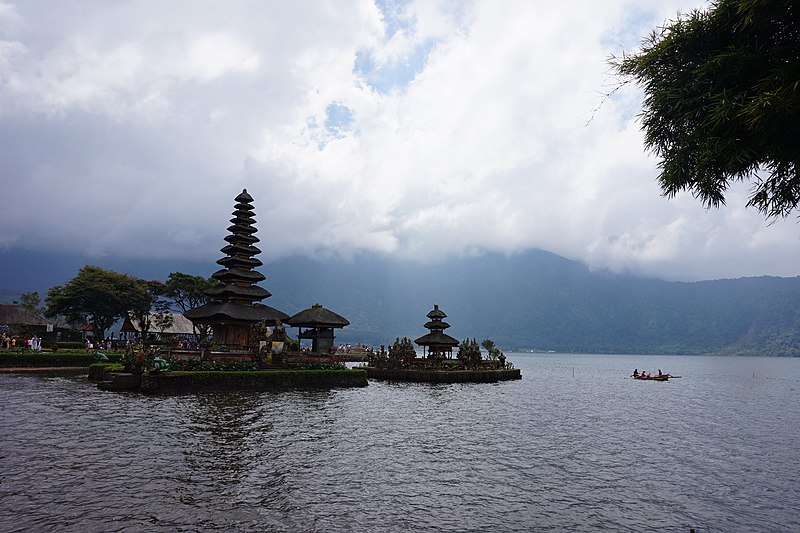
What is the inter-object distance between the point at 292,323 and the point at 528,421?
3187cm

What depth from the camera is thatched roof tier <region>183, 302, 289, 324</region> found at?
1863 inches

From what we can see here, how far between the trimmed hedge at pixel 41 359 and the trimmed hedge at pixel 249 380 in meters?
21.6

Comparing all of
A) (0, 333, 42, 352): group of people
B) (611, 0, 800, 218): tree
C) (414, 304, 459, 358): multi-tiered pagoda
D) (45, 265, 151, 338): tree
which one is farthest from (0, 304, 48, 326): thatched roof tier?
(611, 0, 800, 218): tree

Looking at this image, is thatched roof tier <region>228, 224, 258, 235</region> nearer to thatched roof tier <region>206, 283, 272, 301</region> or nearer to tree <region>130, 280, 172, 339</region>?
thatched roof tier <region>206, 283, 272, 301</region>

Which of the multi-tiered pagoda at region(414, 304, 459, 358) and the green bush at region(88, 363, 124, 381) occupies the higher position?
the multi-tiered pagoda at region(414, 304, 459, 358)

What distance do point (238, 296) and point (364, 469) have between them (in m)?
40.0

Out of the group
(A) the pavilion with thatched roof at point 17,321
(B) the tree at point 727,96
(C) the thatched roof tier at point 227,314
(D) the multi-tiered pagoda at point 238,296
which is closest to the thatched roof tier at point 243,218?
(D) the multi-tiered pagoda at point 238,296

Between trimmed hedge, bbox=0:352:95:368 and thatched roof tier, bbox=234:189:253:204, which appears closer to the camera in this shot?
trimmed hedge, bbox=0:352:95:368

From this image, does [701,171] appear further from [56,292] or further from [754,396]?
[56,292]

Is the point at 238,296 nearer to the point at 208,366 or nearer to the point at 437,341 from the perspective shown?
the point at 208,366

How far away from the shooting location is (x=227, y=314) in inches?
1848

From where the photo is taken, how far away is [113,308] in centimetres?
7400

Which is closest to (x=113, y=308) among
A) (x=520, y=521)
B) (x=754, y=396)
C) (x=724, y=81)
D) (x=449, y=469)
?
(x=449, y=469)

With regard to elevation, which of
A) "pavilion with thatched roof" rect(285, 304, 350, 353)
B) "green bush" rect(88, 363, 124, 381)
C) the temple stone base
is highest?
"pavilion with thatched roof" rect(285, 304, 350, 353)
